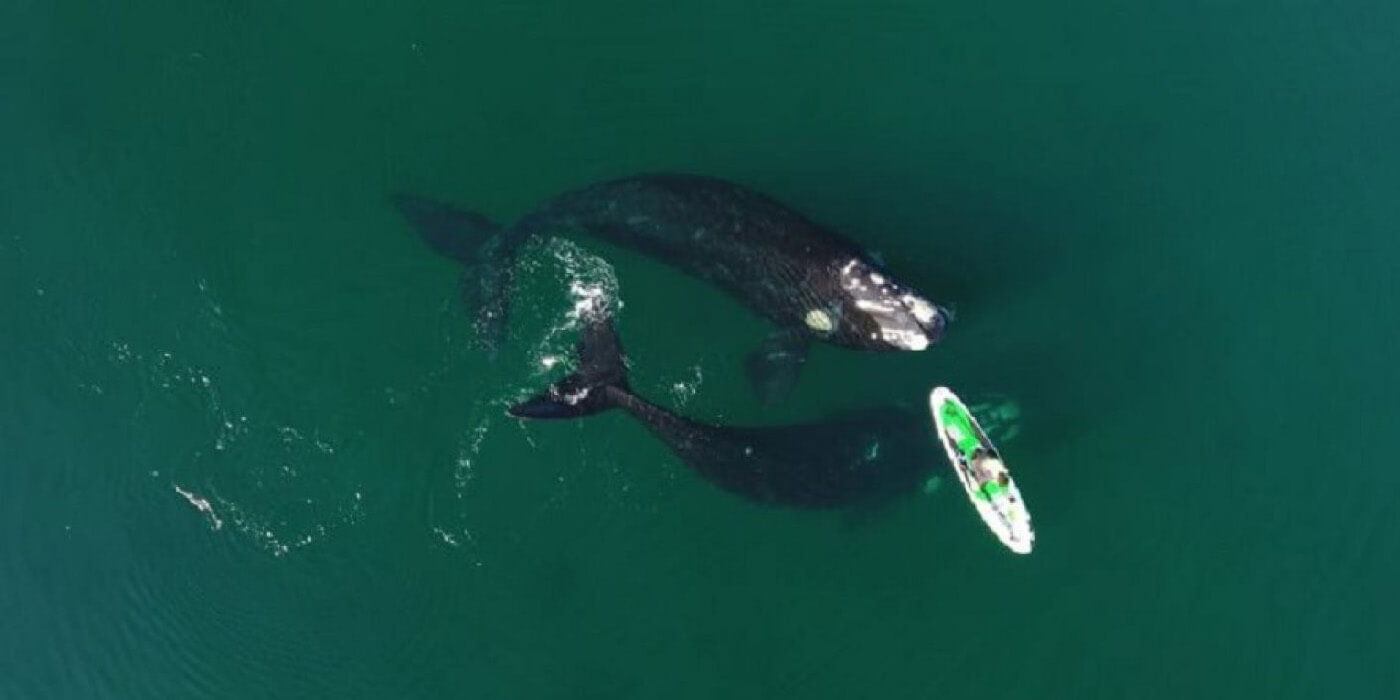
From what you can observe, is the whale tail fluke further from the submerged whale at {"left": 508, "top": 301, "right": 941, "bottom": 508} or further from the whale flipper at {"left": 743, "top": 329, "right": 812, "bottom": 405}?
the whale flipper at {"left": 743, "top": 329, "right": 812, "bottom": 405}

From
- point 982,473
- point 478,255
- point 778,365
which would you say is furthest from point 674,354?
point 982,473

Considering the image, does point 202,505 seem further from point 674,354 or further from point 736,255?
point 736,255

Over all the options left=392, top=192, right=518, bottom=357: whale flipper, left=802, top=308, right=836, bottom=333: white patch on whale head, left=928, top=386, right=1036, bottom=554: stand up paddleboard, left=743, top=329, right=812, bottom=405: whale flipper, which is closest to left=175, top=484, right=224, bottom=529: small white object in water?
left=392, top=192, right=518, bottom=357: whale flipper

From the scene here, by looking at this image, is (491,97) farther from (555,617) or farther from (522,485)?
(555,617)

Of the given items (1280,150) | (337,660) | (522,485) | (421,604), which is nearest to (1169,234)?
(1280,150)

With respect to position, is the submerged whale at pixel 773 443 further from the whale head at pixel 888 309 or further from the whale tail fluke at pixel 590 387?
the whale head at pixel 888 309
